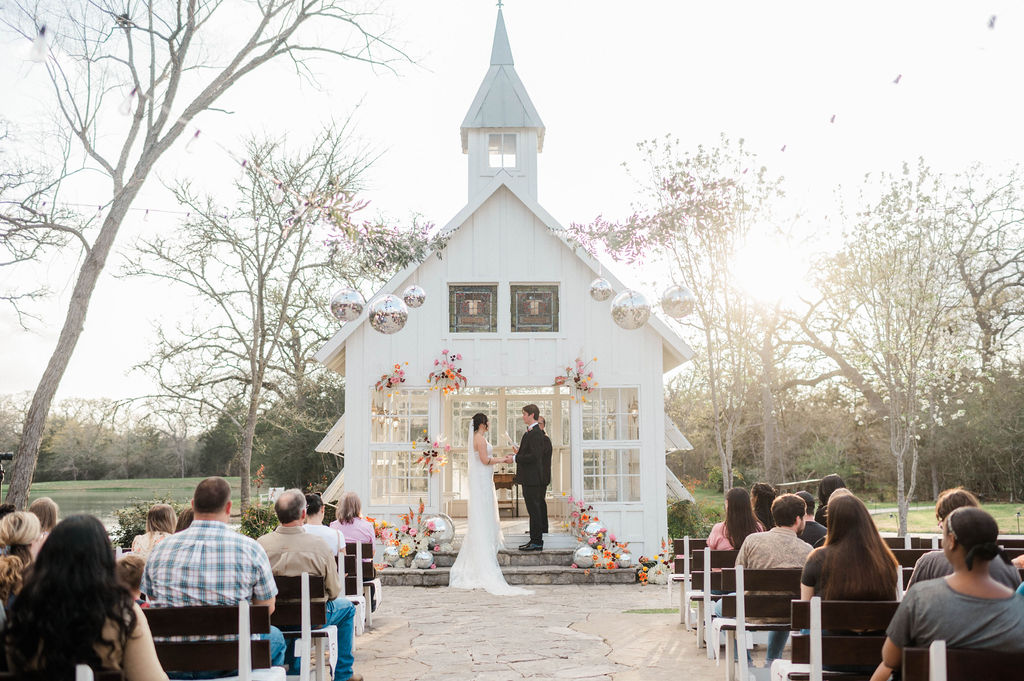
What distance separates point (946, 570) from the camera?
15.2 feet

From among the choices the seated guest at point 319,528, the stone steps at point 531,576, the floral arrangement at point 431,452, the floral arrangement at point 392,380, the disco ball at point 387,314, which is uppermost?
the disco ball at point 387,314

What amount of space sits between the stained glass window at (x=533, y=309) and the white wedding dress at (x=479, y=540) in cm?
298

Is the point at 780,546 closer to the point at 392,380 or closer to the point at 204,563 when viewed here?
the point at 204,563

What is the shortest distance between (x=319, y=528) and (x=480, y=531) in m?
4.66

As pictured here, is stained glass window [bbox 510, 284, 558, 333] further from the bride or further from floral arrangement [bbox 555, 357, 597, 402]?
the bride

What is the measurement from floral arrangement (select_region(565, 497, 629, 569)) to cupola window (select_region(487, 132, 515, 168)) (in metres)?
7.16

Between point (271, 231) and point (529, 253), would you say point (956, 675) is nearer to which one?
point (529, 253)

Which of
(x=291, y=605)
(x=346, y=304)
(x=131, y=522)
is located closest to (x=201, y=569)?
(x=291, y=605)

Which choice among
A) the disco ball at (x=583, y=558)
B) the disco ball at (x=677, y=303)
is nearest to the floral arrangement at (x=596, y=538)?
the disco ball at (x=583, y=558)

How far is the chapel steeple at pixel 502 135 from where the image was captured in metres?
17.3

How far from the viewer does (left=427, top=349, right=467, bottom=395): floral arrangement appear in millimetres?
13891

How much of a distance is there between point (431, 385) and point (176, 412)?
12166 mm

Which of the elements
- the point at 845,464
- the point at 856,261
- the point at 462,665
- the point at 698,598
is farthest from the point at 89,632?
the point at 845,464

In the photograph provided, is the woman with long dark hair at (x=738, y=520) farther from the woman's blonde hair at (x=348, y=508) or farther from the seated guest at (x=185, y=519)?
the seated guest at (x=185, y=519)
